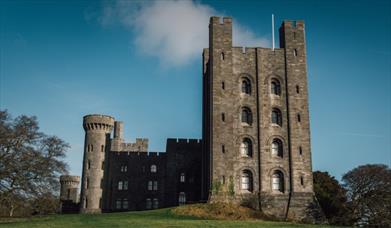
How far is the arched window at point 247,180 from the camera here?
44125 mm

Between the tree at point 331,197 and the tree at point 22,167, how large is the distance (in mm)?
26471

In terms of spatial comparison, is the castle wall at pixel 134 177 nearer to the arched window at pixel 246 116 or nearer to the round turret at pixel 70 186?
the round turret at pixel 70 186

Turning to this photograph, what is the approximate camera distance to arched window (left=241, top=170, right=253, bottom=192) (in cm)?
4412

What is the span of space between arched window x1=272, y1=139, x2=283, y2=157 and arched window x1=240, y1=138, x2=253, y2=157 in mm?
2155

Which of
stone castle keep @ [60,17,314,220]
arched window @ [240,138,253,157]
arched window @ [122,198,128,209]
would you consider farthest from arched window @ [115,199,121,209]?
arched window @ [240,138,253,157]

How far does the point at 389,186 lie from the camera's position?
5053 cm

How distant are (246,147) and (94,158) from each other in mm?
31024

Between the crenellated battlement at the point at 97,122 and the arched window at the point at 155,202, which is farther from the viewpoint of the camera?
the crenellated battlement at the point at 97,122

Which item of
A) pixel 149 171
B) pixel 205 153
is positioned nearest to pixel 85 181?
pixel 149 171

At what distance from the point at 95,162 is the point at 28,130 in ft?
86.7

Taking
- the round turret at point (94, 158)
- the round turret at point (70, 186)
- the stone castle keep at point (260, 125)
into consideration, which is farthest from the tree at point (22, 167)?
the round turret at point (70, 186)

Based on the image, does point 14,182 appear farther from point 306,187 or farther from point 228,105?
point 306,187

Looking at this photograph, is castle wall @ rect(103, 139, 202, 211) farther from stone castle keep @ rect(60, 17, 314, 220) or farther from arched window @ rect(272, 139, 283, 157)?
arched window @ rect(272, 139, 283, 157)

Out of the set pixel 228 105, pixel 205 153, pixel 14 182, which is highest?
pixel 228 105
